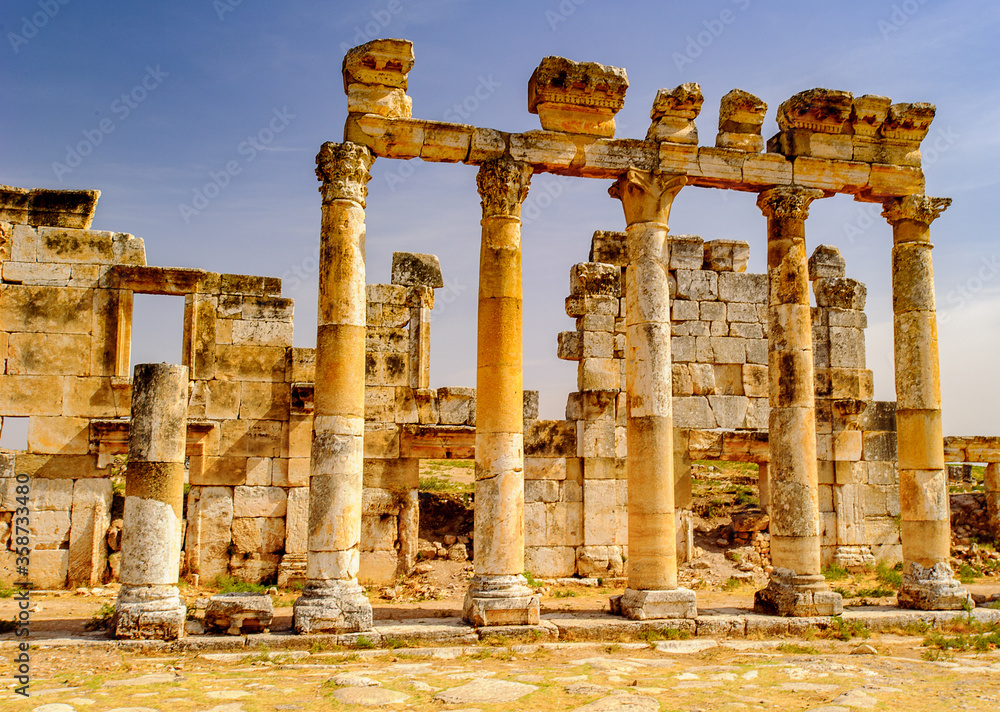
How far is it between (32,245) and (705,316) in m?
Answer: 12.4

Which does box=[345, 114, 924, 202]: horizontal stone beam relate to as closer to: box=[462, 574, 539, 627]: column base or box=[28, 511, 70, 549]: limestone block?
box=[462, 574, 539, 627]: column base

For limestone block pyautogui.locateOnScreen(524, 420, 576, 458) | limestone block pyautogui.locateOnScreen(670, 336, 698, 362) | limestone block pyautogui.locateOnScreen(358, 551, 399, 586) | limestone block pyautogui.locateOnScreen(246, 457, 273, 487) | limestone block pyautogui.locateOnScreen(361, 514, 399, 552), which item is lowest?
limestone block pyautogui.locateOnScreen(358, 551, 399, 586)

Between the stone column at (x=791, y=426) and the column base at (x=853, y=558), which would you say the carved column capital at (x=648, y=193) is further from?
the column base at (x=853, y=558)

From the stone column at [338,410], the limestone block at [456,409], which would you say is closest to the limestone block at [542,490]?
the limestone block at [456,409]

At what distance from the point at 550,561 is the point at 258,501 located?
17.6 ft

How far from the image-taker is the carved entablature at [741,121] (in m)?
13.1

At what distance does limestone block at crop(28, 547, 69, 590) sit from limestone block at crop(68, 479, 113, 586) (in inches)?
4.4

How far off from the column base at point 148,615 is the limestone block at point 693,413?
9.86 meters

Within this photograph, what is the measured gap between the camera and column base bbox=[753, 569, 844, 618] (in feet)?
39.8

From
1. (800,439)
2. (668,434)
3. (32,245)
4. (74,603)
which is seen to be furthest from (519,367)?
(32,245)

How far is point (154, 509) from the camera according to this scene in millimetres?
10680

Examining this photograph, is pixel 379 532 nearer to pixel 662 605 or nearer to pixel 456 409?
pixel 456 409

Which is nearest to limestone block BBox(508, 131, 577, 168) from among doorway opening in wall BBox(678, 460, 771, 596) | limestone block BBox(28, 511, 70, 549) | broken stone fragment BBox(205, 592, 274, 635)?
broken stone fragment BBox(205, 592, 274, 635)

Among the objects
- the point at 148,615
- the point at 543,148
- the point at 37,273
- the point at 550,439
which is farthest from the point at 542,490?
the point at 37,273
